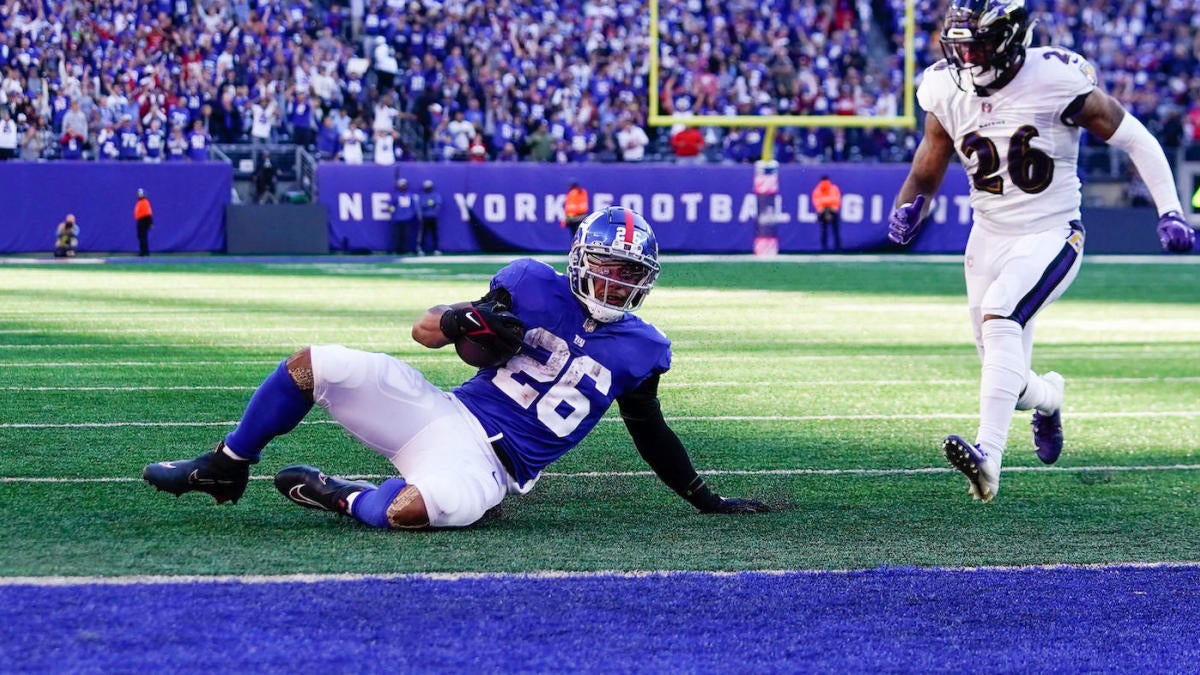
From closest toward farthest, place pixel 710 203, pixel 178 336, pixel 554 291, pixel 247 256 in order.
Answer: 1. pixel 554 291
2. pixel 178 336
3. pixel 247 256
4. pixel 710 203

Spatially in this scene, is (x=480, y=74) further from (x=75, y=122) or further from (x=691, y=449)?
(x=691, y=449)

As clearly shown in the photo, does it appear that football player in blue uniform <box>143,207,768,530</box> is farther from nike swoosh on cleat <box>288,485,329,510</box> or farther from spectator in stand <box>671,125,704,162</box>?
spectator in stand <box>671,125,704,162</box>

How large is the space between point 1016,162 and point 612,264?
5.78ft

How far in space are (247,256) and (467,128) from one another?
4491mm

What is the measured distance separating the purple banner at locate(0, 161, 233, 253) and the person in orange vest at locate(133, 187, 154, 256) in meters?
0.26

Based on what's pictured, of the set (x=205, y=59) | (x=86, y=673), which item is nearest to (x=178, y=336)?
(x=86, y=673)

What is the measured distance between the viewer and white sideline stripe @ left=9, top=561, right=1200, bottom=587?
4125 millimetres

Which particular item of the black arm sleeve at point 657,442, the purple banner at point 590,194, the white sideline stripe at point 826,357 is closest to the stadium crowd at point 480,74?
the purple banner at point 590,194

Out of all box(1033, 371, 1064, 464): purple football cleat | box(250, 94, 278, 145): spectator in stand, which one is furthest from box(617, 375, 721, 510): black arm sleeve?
box(250, 94, 278, 145): spectator in stand

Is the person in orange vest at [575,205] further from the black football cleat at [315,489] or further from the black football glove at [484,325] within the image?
the black football glove at [484,325]

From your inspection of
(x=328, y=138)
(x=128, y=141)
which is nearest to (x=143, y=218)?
(x=128, y=141)

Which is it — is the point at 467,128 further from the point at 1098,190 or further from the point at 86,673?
the point at 86,673

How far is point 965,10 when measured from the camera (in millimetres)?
5660

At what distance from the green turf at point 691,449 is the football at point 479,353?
541 millimetres
